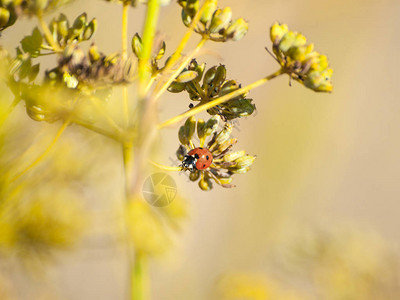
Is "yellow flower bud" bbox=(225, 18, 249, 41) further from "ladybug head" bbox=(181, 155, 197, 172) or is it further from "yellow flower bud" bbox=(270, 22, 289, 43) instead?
"ladybug head" bbox=(181, 155, 197, 172)

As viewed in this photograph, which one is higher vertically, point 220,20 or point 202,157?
point 220,20

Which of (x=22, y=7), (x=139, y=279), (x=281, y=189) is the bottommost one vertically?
(x=281, y=189)

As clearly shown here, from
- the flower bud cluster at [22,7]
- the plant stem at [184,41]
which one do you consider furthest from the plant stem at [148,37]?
the flower bud cluster at [22,7]

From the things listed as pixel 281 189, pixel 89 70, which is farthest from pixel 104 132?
pixel 281 189

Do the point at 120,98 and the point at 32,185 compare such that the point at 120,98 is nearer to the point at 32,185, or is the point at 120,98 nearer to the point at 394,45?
the point at 32,185

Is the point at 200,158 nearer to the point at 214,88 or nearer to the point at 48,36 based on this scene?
the point at 214,88

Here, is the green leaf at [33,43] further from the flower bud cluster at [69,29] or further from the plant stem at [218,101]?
the plant stem at [218,101]

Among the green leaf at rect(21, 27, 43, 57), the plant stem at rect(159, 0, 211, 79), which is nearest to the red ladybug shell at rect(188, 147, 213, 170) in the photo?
the plant stem at rect(159, 0, 211, 79)
